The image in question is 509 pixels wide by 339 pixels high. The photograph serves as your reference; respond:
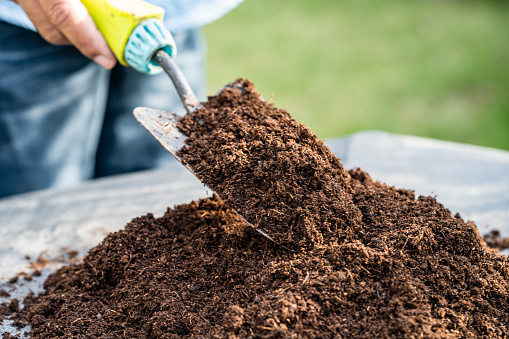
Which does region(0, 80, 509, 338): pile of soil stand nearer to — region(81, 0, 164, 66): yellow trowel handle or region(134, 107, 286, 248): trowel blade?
region(134, 107, 286, 248): trowel blade

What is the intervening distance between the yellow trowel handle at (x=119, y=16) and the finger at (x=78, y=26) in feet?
0.06

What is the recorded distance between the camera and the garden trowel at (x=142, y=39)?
1095 mm

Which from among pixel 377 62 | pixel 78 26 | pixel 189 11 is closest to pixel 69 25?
pixel 78 26

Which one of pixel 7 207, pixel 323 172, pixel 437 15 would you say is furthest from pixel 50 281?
pixel 437 15

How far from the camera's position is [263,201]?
95 cm

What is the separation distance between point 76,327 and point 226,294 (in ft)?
Result: 0.94

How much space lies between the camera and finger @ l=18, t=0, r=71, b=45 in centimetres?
118

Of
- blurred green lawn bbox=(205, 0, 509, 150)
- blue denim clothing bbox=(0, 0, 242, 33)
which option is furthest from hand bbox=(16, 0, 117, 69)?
blurred green lawn bbox=(205, 0, 509, 150)

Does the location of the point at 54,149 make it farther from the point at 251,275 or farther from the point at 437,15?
the point at 437,15

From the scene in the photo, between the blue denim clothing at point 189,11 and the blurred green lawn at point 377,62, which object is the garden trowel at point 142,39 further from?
the blurred green lawn at point 377,62

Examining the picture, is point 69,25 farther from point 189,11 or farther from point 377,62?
point 377,62

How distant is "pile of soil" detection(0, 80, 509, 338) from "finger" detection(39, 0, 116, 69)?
0.30 meters

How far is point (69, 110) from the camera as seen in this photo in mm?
1566

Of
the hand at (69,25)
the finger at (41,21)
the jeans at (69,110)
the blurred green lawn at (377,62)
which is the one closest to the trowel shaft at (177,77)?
the hand at (69,25)
